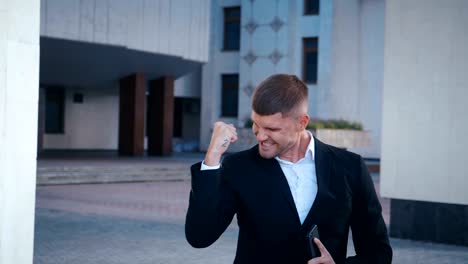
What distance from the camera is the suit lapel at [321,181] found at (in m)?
2.92

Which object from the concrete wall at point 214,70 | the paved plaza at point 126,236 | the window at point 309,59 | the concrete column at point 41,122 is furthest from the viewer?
the concrete wall at point 214,70

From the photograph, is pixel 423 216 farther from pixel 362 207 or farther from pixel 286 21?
pixel 286 21

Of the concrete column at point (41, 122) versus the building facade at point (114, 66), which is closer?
the building facade at point (114, 66)

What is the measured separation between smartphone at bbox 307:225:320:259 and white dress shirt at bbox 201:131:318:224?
0.13 m

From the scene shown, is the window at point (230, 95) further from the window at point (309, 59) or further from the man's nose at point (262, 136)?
the man's nose at point (262, 136)

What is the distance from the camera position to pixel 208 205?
2.84 m

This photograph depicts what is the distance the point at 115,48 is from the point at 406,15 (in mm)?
13577

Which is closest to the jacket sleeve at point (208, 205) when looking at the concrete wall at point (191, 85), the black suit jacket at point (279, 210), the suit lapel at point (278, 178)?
the black suit jacket at point (279, 210)

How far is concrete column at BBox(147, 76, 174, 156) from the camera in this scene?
26.5m

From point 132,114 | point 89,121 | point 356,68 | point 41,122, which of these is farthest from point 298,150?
point 356,68

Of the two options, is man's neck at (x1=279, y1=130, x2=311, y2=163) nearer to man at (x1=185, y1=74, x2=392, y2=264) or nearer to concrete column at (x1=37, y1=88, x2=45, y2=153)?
man at (x1=185, y1=74, x2=392, y2=264)

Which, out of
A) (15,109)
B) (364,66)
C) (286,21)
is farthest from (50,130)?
(15,109)

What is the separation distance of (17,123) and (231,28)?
32.0 meters

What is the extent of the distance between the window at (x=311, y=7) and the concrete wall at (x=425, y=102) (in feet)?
76.3
